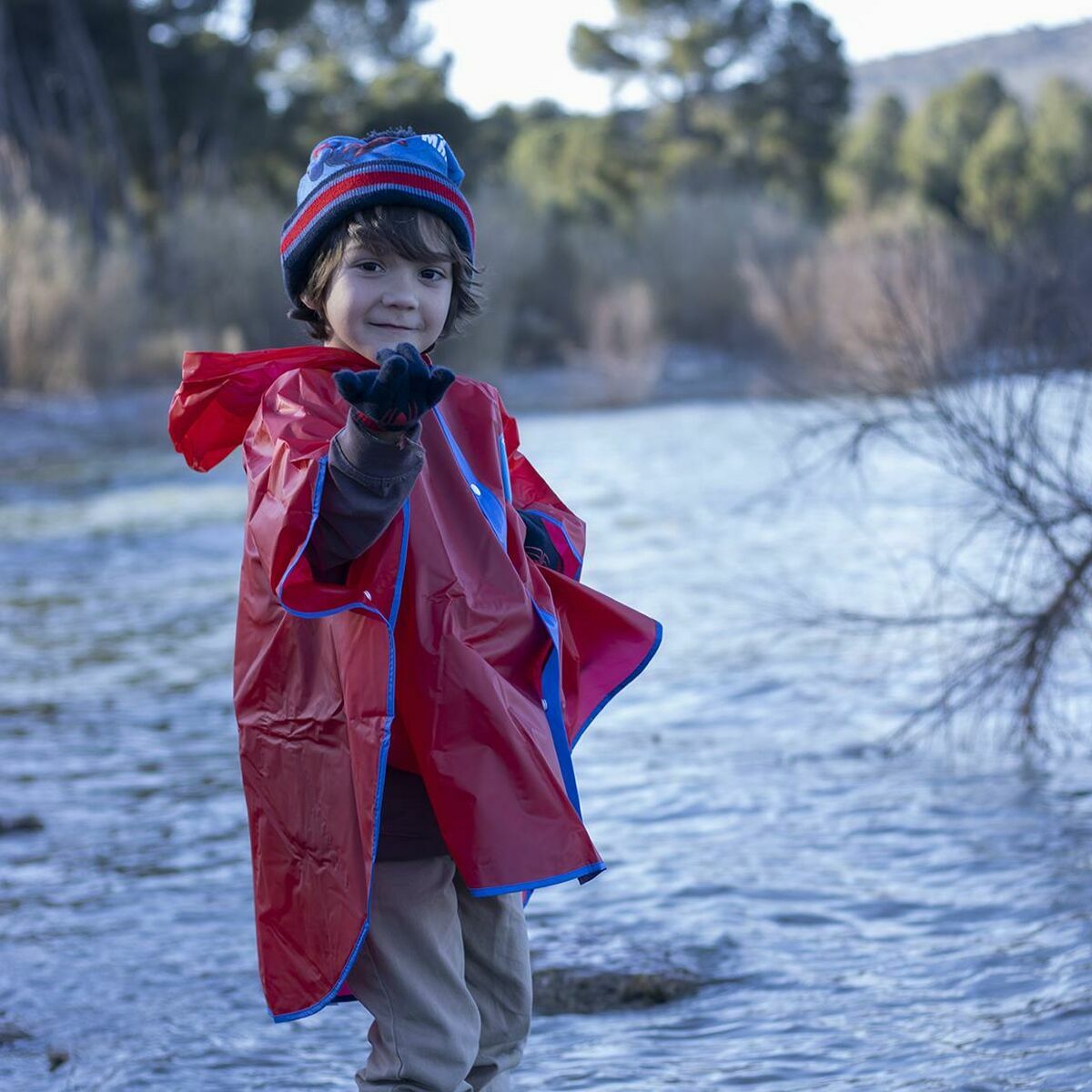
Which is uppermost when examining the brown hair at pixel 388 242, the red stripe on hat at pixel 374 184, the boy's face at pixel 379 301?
the red stripe on hat at pixel 374 184

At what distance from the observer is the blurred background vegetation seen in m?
4.95

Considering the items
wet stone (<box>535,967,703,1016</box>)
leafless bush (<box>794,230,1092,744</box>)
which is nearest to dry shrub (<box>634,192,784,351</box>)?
leafless bush (<box>794,230,1092,744</box>)

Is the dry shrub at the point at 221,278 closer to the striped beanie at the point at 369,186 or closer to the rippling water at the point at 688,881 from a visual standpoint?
the rippling water at the point at 688,881

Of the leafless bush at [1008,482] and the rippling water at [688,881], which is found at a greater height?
the leafless bush at [1008,482]

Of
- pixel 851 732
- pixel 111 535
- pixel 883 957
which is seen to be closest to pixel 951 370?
pixel 851 732

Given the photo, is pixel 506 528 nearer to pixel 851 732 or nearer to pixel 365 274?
pixel 365 274

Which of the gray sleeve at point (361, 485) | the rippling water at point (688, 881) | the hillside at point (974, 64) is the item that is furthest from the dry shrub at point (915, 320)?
the hillside at point (974, 64)

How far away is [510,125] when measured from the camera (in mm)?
50062

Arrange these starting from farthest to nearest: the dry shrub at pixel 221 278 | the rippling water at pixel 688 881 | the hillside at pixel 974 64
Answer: the hillside at pixel 974 64
the dry shrub at pixel 221 278
the rippling water at pixel 688 881

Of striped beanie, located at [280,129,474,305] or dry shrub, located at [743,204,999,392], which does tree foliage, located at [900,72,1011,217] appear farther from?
striped beanie, located at [280,129,474,305]

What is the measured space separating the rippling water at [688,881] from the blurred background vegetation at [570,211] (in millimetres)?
918

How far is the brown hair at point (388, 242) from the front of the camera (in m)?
2.12

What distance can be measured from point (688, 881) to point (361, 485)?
7.10 feet

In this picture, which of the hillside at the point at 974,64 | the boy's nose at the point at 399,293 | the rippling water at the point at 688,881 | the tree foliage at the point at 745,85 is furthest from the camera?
the hillside at the point at 974,64
